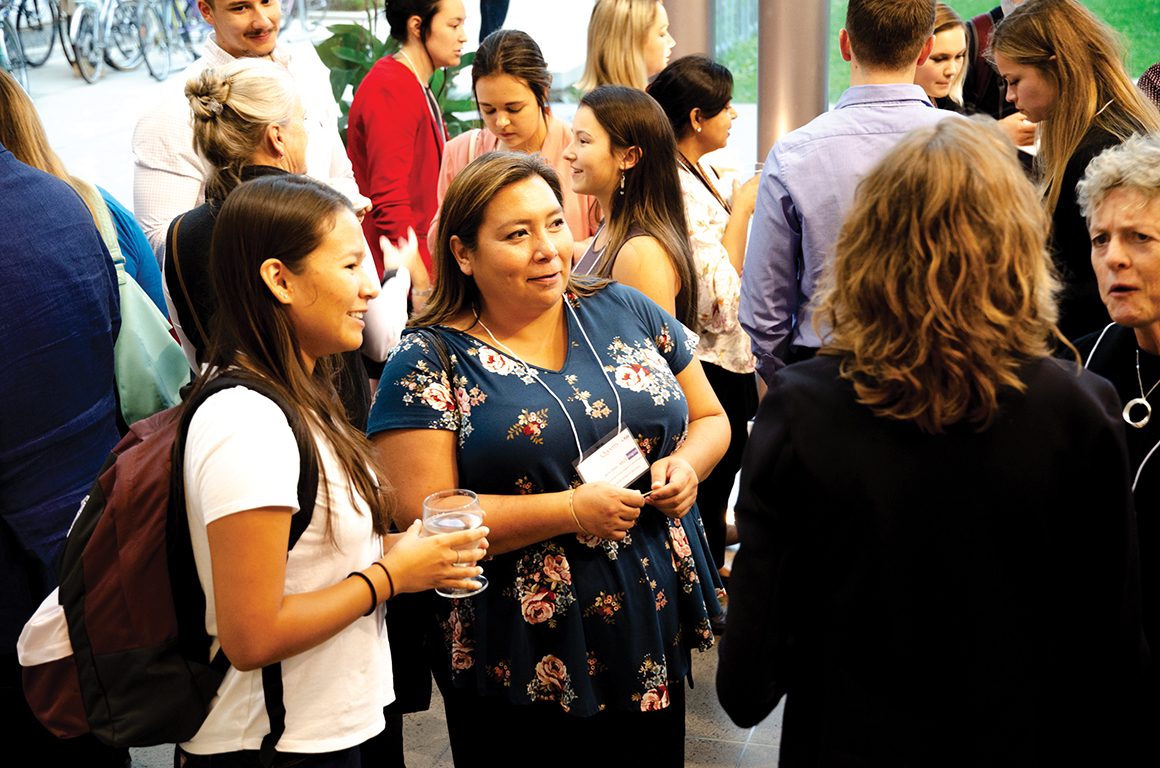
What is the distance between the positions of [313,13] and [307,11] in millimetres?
38

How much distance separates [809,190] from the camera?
2566 mm

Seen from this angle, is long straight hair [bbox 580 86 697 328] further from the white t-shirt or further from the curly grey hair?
the white t-shirt

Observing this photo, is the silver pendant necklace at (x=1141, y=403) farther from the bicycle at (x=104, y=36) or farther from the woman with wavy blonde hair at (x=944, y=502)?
the bicycle at (x=104, y=36)

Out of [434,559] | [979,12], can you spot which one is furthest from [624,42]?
[434,559]

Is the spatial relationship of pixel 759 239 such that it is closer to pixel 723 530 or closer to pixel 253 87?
pixel 723 530

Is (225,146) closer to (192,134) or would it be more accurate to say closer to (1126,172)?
(192,134)

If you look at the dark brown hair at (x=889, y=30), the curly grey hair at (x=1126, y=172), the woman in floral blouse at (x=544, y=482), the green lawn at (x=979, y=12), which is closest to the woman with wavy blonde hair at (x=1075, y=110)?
the dark brown hair at (x=889, y=30)

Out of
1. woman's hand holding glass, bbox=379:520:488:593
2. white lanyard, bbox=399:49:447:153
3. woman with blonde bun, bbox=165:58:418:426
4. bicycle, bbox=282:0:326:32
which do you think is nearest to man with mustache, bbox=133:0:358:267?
woman with blonde bun, bbox=165:58:418:426

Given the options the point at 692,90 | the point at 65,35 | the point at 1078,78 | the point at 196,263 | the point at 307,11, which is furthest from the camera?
the point at 307,11

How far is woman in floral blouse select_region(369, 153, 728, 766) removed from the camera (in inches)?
69.5

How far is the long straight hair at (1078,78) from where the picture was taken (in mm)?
2400

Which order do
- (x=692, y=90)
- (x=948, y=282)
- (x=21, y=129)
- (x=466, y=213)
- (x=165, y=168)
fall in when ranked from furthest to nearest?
(x=692, y=90)
(x=165, y=168)
(x=21, y=129)
(x=466, y=213)
(x=948, y=282)

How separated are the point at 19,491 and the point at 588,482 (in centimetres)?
124

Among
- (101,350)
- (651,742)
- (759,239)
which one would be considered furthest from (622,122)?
(651,742)
